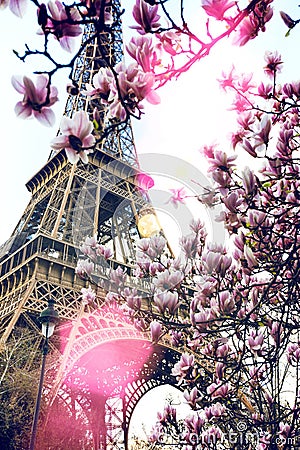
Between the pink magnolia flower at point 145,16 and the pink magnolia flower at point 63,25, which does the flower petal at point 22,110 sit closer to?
the pink magnolia flower at point 63,25

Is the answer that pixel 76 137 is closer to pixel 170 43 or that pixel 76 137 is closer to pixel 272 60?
pixel 170 43

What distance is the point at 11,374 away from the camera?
1336 centimetres

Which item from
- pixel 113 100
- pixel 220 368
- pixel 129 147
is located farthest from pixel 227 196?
pixel 129 147

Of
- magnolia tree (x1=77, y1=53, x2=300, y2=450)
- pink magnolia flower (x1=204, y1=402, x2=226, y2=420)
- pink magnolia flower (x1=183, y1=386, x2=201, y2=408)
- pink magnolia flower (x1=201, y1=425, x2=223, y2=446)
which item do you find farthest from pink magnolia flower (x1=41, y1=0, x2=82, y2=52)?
pink magnolia flower (x1=201, y1=425, x2=223, y2=446)

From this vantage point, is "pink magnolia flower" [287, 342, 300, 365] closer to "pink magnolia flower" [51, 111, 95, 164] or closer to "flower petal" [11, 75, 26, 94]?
"pink magnolia flower" [51, 111, 95, 164]

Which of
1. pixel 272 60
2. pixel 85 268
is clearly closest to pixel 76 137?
pixel 272 60

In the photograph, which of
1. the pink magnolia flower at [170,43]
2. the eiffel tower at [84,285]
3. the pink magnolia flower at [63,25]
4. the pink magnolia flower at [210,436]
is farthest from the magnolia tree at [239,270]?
the eiffel tower at [84,285]

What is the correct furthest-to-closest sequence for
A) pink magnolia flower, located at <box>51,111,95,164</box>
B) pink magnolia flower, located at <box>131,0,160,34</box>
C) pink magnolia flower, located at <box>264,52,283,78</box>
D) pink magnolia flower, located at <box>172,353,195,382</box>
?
pink magnolia flower, located at <box>172,353,195,382</box> < pink magnolia flower, located at <box>264,52,283,78</box> < pink magnolia flower, located at <box>131,0,160,34</box> < pink magnolia flower, located at <box>51,111,95,164</box>

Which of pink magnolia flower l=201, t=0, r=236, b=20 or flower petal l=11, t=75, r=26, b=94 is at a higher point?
pink magnolia flower l=201, t=0, r=236, b=20

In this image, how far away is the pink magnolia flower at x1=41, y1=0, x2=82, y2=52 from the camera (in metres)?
1.69

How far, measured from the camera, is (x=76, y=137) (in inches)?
67.7

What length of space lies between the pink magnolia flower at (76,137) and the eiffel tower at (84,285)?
12.5 metres

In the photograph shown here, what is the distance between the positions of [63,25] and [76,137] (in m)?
0.48

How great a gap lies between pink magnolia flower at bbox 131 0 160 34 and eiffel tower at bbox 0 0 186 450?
12.2m
